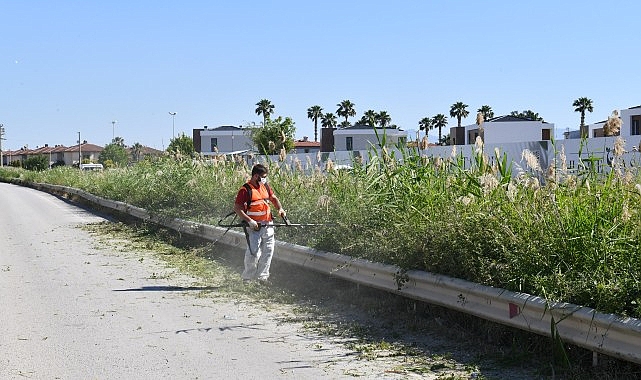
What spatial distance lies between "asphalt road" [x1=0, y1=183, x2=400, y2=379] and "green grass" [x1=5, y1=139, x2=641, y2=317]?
1418 millimetres

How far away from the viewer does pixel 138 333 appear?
8.19 metres

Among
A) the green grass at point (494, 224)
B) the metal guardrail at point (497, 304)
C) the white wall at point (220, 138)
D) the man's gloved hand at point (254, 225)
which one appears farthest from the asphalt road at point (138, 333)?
the white wall at point (220, 138)

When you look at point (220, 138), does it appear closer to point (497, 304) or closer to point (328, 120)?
point (328, 120)

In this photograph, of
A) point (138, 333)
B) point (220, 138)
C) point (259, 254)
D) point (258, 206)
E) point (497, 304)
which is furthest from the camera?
point (220, 138)

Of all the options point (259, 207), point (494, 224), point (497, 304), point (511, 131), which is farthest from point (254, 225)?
point (511, 131)

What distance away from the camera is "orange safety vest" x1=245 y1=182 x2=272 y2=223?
1114cm

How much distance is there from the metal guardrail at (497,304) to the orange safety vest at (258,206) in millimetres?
587

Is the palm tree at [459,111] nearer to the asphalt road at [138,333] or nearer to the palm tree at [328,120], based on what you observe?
the palm tree at [328,120]

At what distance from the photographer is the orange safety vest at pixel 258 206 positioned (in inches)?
439

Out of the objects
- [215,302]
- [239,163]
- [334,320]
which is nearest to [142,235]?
[239,163]

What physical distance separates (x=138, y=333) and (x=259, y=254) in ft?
10.2

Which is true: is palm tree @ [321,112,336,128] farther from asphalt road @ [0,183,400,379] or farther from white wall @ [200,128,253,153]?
asphalt road @ [0,183,400,379]

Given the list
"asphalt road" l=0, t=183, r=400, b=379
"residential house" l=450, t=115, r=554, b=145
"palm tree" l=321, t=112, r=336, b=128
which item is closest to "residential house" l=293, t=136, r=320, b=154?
"palm tree" l=321, t=112, r=336, b=128

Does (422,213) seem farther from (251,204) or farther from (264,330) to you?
(251,204)
